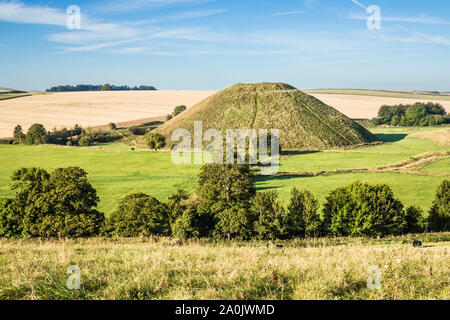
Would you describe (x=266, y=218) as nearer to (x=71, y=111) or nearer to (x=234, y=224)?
(x=234, y=224)

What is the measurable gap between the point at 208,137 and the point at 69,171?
247 feet

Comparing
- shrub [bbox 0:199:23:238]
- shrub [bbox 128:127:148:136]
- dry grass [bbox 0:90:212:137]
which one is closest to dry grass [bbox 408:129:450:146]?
shrub [bbox 128:127:148:136]

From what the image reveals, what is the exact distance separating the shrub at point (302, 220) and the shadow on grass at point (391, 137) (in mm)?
Answer: 93510

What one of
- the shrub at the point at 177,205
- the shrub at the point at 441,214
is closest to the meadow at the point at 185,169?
the shrub at the point at 441,214

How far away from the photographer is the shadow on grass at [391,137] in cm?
11486

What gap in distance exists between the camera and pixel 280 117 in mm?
117500

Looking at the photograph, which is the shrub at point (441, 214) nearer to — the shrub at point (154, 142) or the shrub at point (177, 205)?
the shrub at point (177, 205)

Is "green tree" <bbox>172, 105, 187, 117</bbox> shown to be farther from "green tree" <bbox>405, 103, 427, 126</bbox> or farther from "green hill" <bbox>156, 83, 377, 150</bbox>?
"green tree" <bbox>405, 103, 427, 126</bbox>

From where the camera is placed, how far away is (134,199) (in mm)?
34781

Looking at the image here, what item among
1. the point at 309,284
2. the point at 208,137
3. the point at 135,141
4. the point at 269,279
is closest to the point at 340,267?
the point at 309,284

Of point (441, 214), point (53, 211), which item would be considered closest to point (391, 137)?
point (441, 214)

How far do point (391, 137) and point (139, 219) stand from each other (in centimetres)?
11401

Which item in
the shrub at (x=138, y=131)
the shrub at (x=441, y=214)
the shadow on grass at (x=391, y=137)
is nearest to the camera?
the shrub at (x=441, y=214)
